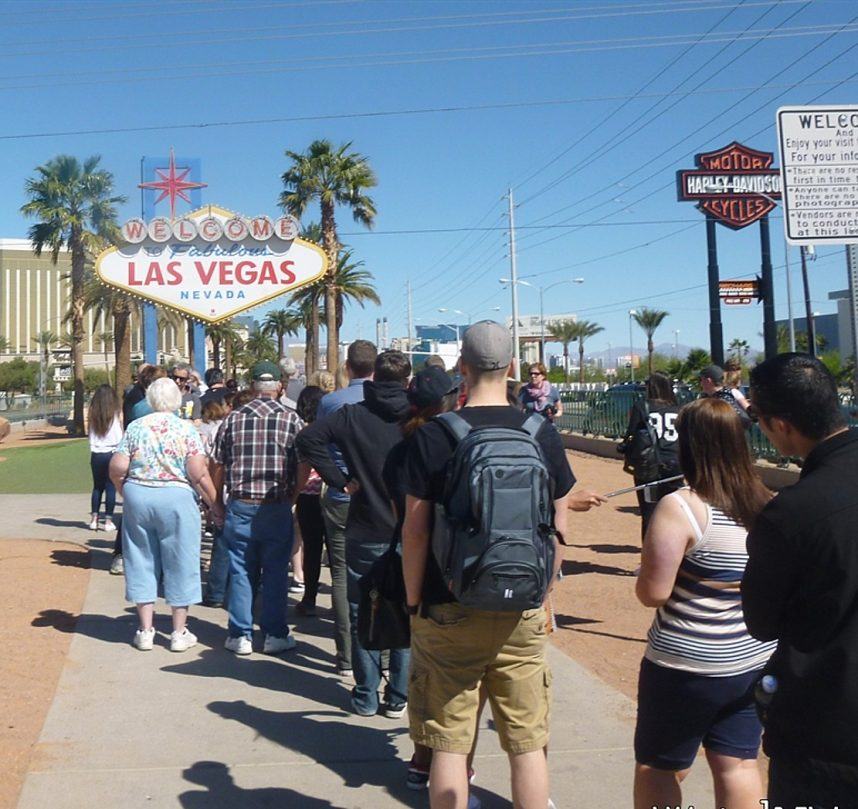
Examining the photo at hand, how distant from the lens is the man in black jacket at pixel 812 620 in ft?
7.42

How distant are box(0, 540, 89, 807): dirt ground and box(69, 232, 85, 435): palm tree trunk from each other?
1366 inches

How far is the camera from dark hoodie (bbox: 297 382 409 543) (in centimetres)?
538

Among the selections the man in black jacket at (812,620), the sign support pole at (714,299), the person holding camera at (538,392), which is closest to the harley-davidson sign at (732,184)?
the sign support pole at (714,299)

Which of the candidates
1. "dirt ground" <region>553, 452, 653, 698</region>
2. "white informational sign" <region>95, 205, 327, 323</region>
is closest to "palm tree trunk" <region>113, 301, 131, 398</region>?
"white informational sign" <region>95, 205, 327, 323</region>

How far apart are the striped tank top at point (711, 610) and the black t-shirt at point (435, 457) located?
0.58 meters

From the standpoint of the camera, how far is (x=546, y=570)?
135 inches

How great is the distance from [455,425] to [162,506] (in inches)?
153

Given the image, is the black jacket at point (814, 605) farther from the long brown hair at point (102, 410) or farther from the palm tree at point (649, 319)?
the palm tree at point (649, 319)

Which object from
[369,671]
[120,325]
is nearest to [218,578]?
[369,671]

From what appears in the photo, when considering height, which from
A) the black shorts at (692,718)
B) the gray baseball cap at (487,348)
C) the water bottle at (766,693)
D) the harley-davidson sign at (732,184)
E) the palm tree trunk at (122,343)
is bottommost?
the black shorts at (692,718)

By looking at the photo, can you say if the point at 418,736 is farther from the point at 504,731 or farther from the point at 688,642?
the point at 688,642

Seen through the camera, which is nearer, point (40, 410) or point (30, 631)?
point (30, 631)

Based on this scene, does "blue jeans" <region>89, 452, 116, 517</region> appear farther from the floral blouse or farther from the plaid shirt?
the plaid shirt

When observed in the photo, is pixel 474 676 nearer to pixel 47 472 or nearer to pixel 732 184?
pixel 47 472
